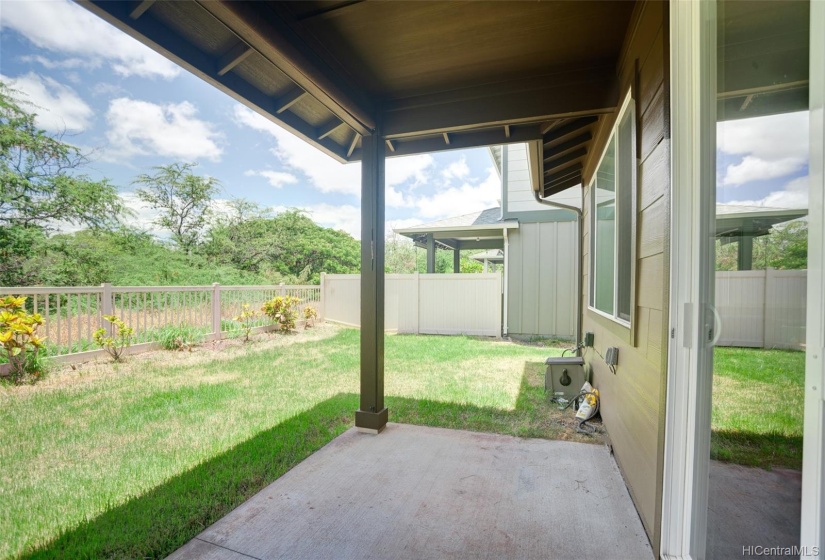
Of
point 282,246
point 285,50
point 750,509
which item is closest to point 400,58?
point 285,50

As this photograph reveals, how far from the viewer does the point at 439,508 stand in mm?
1864

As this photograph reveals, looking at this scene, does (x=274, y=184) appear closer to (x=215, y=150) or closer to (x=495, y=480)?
(x=215, y=150)

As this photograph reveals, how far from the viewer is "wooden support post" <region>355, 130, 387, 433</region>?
2.81 metres

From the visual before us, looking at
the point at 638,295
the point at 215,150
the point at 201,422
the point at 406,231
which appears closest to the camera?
the point at 638,295

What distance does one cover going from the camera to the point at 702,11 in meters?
1.21

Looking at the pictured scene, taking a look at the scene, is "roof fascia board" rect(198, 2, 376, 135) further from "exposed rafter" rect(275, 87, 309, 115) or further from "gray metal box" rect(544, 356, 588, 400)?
"gray metal box" rect(544, 356, 588, 400)

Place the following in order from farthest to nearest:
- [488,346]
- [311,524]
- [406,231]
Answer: [406,231]
[488,346]
[311,524]

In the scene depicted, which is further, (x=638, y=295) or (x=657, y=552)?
(x=638, y=295)

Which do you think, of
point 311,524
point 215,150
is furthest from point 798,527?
point 215,150

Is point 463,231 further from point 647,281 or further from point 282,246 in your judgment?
point 282,246

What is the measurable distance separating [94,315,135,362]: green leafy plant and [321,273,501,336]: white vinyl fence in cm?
376

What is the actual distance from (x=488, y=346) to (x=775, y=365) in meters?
5.78

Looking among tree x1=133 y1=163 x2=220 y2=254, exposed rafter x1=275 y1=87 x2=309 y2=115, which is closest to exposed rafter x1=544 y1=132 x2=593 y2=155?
exposed rafter x1=275 y1=87 x2=309 y2=115

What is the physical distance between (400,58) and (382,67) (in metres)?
0.16
